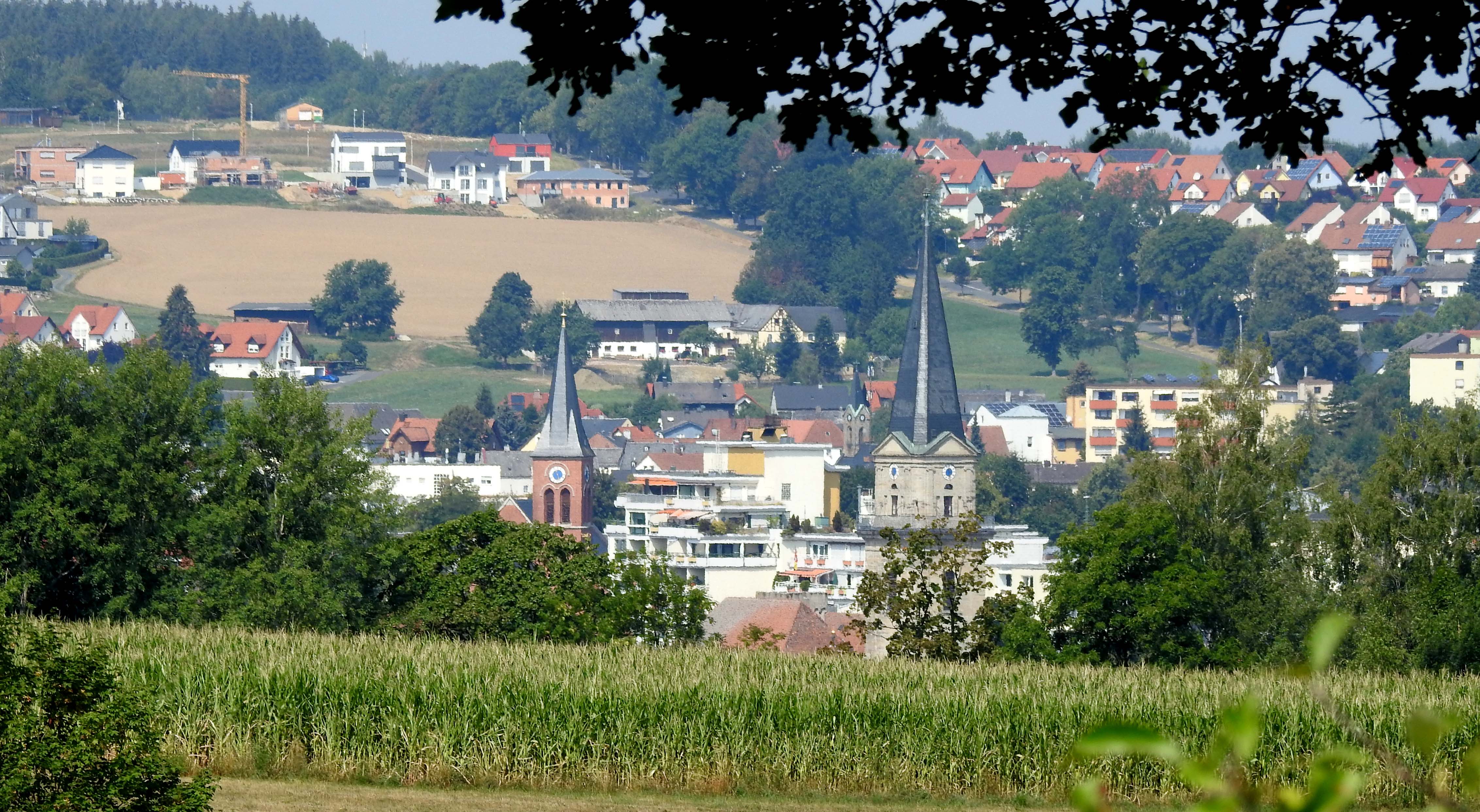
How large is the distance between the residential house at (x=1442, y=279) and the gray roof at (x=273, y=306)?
9458 centimetres

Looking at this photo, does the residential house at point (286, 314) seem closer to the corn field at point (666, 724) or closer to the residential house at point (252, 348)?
the residential house at point (252, 348)

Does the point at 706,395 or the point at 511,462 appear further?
the point at 706,395

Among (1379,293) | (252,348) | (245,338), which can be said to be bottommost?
(252,348)

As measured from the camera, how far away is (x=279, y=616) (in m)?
37.7

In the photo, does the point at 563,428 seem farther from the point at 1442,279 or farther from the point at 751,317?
the point at 1442,279

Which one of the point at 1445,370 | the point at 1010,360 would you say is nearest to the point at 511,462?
the point at 1010,360

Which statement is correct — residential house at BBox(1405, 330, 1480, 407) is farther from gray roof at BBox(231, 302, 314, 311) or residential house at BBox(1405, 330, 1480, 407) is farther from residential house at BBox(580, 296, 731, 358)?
gray roof at BBox(231, 302, 314, 311)

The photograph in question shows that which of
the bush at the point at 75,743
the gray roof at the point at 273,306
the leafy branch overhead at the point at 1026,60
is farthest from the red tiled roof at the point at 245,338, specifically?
the leafy branch overhead at the point at 1026,60

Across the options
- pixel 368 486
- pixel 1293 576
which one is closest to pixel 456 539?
pixel 368 486

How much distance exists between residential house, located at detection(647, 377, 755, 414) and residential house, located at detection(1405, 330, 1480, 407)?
150 ft

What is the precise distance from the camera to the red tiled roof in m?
162

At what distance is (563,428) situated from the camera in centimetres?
11681

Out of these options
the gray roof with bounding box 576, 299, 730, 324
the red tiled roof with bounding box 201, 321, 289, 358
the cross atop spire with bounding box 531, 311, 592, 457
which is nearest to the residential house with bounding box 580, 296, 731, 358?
the gray roof with bounding box 576, 299, 730, 324

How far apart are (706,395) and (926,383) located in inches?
3253
